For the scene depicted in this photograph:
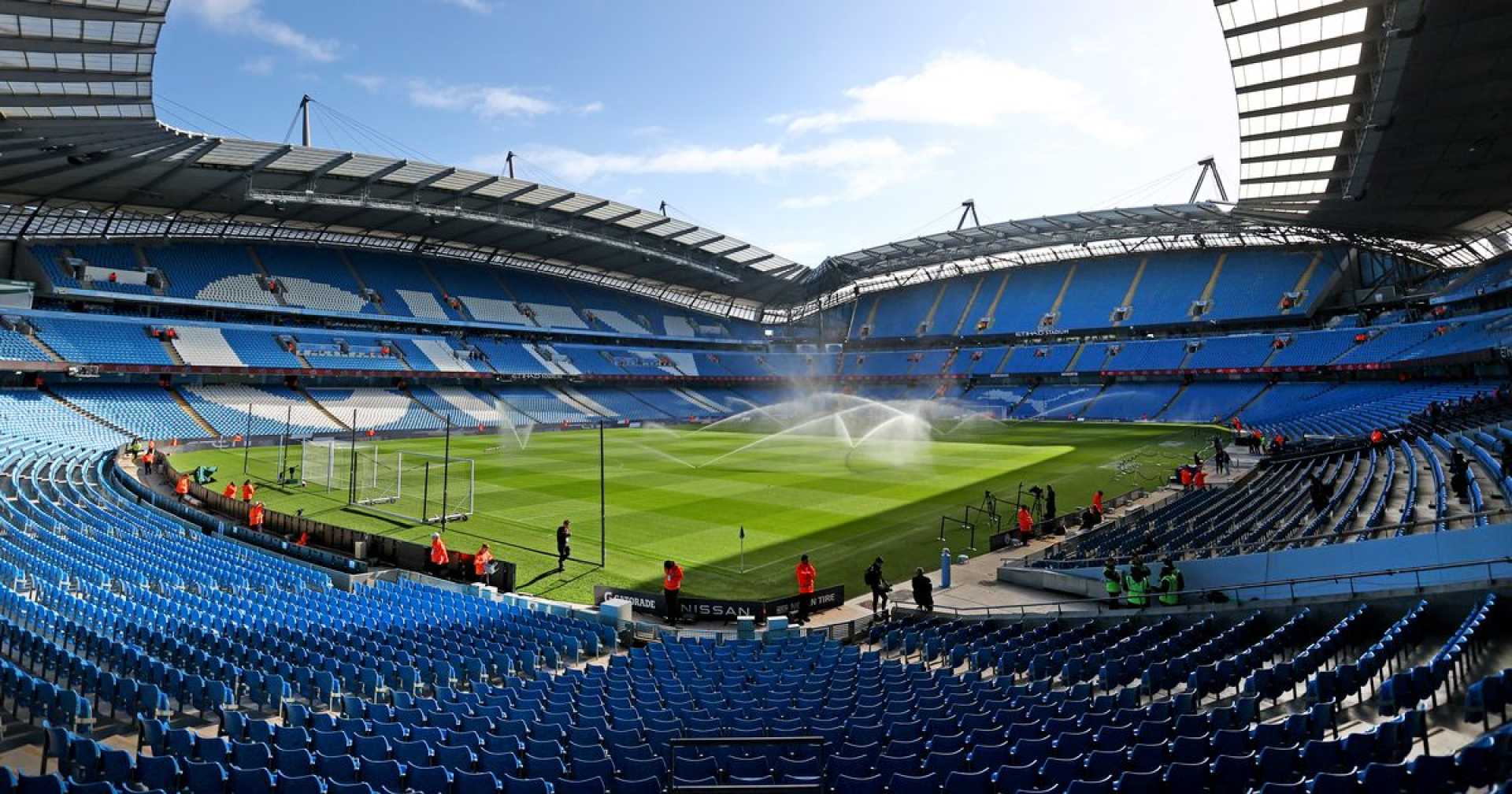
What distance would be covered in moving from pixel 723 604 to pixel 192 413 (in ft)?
180

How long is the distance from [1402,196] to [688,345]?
240 feet

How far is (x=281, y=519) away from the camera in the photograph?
2644 cm

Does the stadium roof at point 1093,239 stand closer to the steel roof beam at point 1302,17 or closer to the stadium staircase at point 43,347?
the steel roof beam at point 1302,17

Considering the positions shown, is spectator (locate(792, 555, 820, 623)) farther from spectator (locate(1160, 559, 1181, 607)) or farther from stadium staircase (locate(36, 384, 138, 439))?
stadium staircase (locate(36, 384, 138, 439))

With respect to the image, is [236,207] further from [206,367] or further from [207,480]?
[207,480]

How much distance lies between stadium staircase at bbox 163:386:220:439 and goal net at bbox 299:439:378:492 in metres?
17.1

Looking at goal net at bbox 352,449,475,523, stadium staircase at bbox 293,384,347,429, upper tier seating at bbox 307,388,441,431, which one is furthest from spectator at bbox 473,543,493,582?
stadium staircase at bbox 293,384,347,429

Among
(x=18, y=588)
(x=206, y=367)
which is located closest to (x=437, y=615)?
(x=18, y=588)

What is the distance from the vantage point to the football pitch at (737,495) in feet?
78.1

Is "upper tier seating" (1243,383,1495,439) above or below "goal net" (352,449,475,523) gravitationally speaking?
above

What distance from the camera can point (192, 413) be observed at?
2197 inches

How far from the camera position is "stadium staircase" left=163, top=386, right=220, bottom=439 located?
5412cm

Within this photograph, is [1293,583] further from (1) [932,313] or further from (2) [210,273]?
(1) [932,313]

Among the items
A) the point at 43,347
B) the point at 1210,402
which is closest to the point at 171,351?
the point at 43,347
